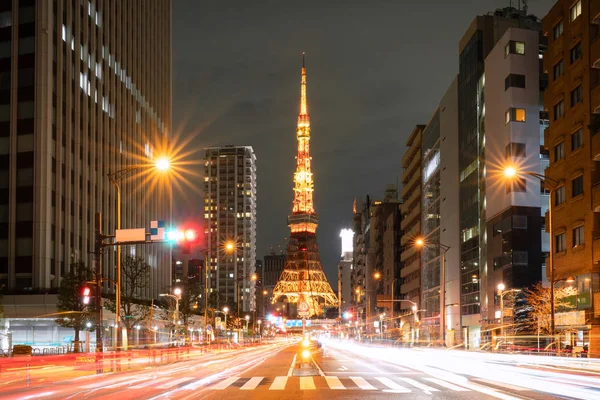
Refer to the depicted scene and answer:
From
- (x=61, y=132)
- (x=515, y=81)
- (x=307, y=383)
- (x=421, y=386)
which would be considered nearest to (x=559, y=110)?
Result: (x=515, y=81)

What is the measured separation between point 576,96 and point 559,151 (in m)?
5.08

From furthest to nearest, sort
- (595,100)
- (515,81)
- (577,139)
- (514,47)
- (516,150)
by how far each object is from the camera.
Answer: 1. (514,47)
2. (515,81)
3. (516,150)
4. (577,139)
5. (595,100)

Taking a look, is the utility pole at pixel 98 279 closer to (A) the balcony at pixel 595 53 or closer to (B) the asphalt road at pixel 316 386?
(B) the asphalt road at pixel 316 386

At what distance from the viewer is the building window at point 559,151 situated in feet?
200

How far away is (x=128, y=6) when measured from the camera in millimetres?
112375

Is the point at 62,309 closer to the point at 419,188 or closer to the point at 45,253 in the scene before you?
the point at 45,253

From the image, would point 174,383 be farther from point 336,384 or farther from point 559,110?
point 559,110

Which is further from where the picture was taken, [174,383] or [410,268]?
[410,268]

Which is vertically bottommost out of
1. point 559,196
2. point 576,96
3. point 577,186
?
point 559,196

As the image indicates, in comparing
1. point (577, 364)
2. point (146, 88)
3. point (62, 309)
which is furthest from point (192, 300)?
point (577, 364)

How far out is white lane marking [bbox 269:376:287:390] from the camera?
27.1 m

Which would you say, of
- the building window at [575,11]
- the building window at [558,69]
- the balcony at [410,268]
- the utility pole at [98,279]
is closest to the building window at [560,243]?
the building window at [558,69]

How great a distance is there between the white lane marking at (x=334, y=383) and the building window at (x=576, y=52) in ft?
123

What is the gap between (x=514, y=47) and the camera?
8081cm
